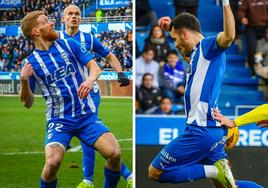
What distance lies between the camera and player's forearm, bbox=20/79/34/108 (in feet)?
11.1

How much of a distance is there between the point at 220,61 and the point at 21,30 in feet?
4.52

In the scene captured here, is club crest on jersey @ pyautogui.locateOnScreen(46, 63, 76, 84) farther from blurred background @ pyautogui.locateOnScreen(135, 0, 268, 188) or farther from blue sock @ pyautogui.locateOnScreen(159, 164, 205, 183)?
blurred background @ pyautogui.locateOnScreen(135, 0, 268, 188)

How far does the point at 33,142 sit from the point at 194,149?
129 centimetres

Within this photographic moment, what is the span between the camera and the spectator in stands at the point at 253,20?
484 cm

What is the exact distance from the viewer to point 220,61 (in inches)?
127

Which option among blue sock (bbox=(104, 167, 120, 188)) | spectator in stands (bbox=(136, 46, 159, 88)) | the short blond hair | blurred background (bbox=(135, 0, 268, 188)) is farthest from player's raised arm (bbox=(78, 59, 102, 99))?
spectator in stands (bbox=(136, 46, 159, 88))

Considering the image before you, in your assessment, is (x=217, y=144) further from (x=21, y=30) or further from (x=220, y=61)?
(x=21, y=30)

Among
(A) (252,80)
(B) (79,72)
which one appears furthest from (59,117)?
(A) (252,80)

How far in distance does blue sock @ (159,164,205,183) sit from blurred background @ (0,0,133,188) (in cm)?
48

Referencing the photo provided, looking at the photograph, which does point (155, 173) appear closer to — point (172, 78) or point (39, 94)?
point (39, 94)

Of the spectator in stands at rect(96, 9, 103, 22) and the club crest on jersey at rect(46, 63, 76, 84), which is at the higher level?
the spectator in stands at rect(96, 9, 103, 22)

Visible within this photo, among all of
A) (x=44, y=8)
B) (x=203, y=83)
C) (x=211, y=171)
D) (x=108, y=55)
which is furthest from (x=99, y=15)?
(x=211, y=171)

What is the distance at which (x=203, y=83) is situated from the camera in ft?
10.6

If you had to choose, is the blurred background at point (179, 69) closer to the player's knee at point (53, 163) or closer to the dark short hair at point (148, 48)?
the dark short hair at point (148, 48)
